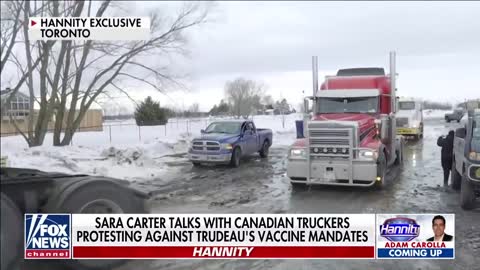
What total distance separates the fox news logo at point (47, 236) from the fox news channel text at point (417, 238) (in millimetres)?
2814

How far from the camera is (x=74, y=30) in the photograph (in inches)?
193

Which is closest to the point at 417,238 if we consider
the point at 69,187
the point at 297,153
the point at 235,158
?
the point at 69,187

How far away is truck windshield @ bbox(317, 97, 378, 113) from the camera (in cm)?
1041

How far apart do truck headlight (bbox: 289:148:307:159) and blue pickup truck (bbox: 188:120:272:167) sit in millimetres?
4555

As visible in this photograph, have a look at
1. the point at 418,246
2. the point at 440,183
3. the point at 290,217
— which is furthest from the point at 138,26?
the point at 440,183

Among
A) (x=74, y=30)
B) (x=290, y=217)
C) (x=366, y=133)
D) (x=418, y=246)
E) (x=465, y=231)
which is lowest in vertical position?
(x=465, y=231)

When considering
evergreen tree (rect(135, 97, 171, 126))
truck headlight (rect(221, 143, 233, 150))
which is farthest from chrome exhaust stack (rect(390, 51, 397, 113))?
evergreen tree (rect(135, 97, 171, 126))

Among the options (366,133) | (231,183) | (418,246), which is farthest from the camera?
(231,183)

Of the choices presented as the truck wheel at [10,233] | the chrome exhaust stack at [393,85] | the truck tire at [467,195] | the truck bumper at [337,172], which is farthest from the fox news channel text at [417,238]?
the chrome exhaust stack at [393,85]

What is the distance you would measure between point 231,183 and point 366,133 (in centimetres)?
371

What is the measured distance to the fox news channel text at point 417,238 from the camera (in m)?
3.73

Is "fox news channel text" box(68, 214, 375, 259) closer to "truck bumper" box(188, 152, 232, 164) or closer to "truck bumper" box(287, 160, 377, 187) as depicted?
"truck bumper" box(287, 160, 377, 187)

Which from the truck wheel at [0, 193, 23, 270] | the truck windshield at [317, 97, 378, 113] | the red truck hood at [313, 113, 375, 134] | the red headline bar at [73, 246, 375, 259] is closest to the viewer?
the truck wheel at [0, 193, 23, 270]

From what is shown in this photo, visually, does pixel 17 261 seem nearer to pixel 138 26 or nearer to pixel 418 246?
pixel 138 26
